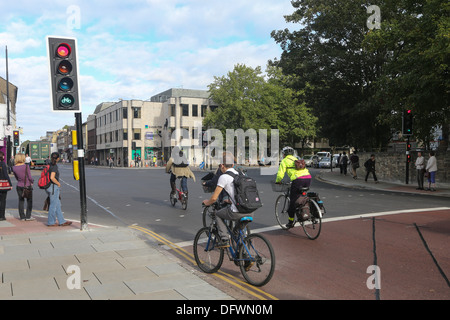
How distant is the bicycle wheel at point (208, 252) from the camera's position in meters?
5.22

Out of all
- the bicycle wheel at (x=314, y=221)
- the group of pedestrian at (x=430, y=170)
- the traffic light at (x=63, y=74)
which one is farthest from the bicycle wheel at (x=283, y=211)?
the group of pedestrian at (x=430, y=170)

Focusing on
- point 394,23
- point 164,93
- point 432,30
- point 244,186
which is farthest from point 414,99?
point 164,93

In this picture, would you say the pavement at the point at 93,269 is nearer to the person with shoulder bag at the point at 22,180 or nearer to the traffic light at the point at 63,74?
the person with shoulder bag at the point at 22,180

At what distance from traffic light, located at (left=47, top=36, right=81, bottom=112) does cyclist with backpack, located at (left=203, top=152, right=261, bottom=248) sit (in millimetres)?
4365

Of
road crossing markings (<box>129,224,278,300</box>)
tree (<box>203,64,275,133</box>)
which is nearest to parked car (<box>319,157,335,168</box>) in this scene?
tree (<box>203,64,275,133</box>)

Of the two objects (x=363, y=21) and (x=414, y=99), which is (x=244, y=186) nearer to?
(x=414, y=99)

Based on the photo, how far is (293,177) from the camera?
7.77 meters

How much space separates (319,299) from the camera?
13.9 ft

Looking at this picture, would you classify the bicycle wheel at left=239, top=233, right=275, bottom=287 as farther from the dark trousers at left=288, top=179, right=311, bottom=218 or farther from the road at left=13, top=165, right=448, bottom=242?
the dark trousers at left=288, top=179, right=311, bottom=218

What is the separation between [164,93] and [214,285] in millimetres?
75707

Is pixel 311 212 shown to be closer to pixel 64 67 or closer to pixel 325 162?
pixel 64 67

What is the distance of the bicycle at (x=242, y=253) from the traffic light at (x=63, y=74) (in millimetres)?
4289

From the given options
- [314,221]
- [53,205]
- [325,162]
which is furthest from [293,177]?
[325,162]

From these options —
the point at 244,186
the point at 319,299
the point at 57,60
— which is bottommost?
the point at 319,299
